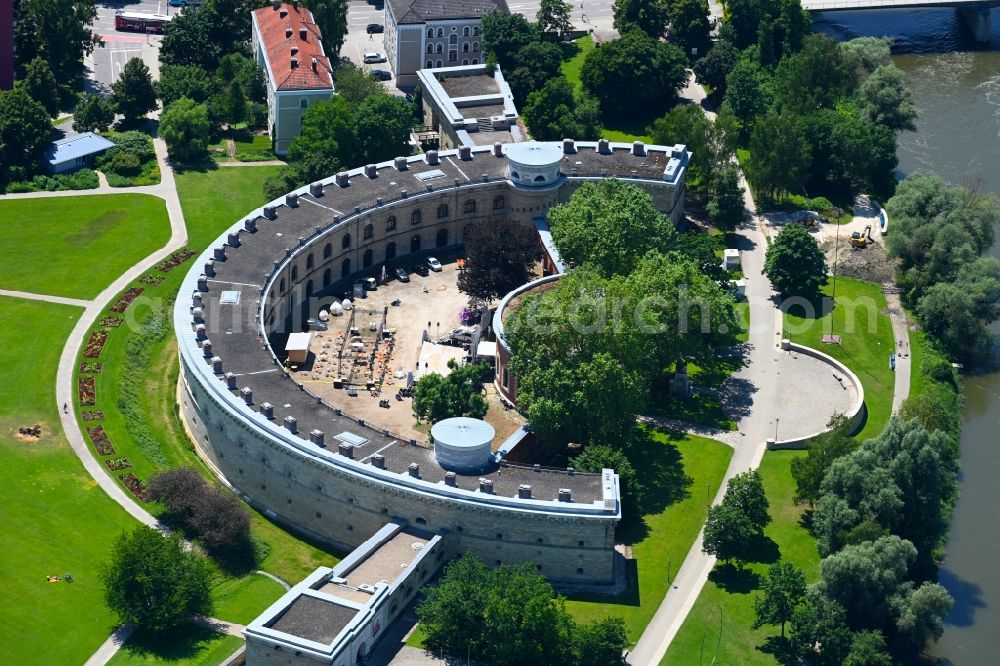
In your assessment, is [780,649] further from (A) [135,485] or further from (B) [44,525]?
(B) [44,525]

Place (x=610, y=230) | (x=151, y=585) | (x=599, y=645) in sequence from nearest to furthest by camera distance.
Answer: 1. (x=599, y=645)
2. (x=151, y=585)
3. (x=610, y=230)

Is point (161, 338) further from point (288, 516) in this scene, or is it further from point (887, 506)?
point (887, 506)

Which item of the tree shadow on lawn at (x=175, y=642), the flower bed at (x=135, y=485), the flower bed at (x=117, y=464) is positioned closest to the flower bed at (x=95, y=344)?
the flower bed at (x=117, y=464)

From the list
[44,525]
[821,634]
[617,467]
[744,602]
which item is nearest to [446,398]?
[617,467]

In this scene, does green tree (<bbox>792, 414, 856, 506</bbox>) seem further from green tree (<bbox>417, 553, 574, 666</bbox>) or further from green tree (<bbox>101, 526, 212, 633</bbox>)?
green tree (<bbox>101, 526, 212, 633</bbox>)

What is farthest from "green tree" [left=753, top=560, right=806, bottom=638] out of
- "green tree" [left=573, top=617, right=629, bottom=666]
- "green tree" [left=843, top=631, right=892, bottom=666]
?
"green tree" [left=573, top=617, right=629, bottom=666]

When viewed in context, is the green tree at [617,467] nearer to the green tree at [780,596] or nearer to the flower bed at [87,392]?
the green tree at [780,596]
